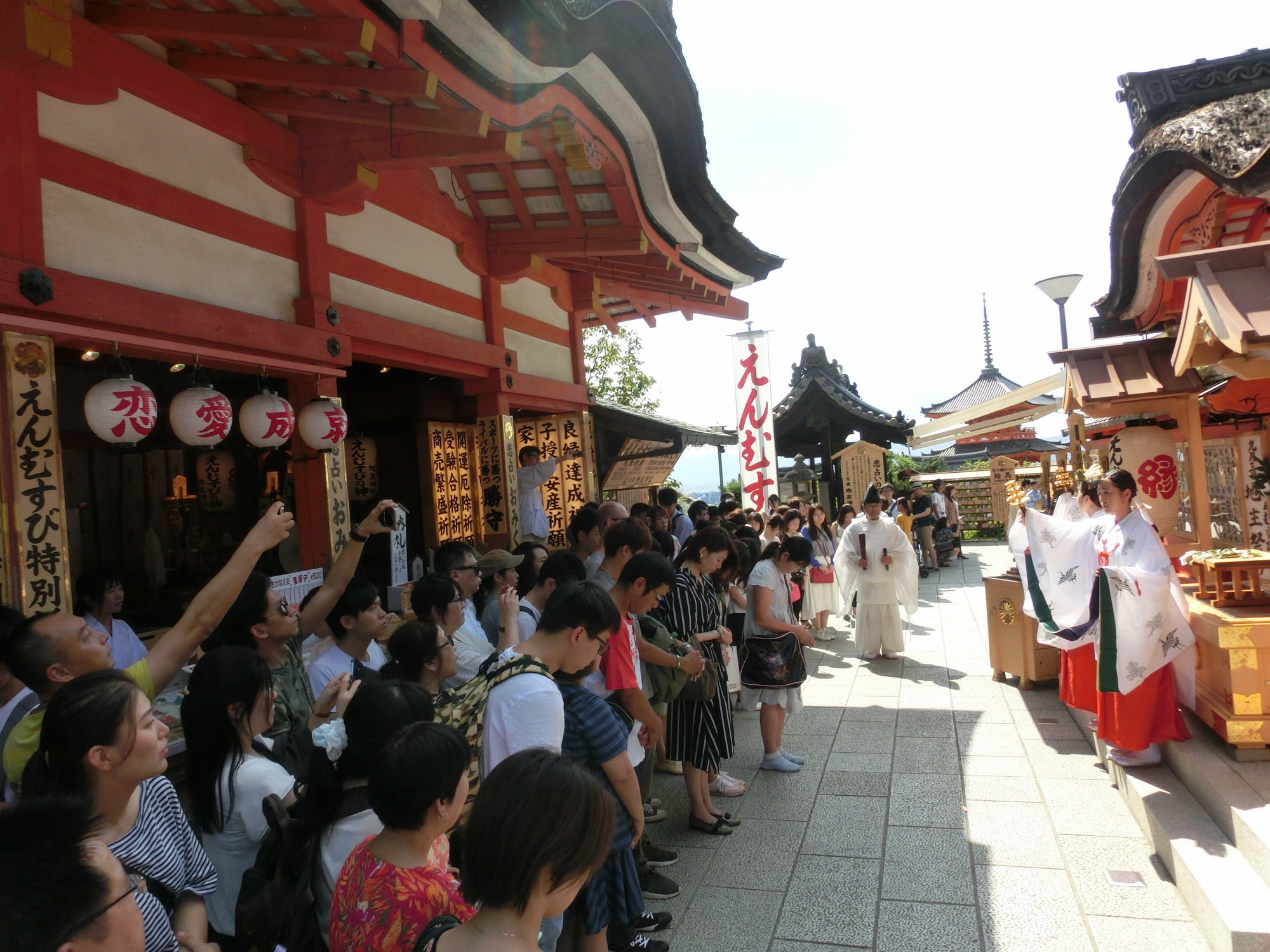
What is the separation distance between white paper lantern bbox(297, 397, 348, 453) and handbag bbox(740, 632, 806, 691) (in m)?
3.27

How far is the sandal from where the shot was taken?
465 centimetres

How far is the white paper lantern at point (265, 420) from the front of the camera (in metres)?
4.89

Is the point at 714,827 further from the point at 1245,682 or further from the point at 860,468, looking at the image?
the point at 860,468

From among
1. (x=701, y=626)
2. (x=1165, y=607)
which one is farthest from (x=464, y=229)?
(x=1165, y=607)

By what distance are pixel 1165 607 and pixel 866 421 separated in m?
13.5

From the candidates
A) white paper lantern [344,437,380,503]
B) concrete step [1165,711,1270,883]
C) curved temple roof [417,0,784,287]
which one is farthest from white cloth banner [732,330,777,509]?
concrete step [1165,711,1270,883]

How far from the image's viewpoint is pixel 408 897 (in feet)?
5.68

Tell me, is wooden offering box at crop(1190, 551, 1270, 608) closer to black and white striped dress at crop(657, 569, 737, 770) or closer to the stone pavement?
the stone pavement

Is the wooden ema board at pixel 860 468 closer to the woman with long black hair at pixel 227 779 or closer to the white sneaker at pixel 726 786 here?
the white sneaker at pixel 726 786

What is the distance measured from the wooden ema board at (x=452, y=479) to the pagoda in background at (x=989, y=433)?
8.96 metres

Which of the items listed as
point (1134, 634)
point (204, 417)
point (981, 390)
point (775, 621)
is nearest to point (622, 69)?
point (204, 417)

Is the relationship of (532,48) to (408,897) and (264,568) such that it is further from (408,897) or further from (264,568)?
(264,568)


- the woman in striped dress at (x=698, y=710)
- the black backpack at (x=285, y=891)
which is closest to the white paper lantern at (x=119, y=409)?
the black backpack at (x=285, y=891)

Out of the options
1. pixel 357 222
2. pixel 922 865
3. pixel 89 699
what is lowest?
pixel 922 865
